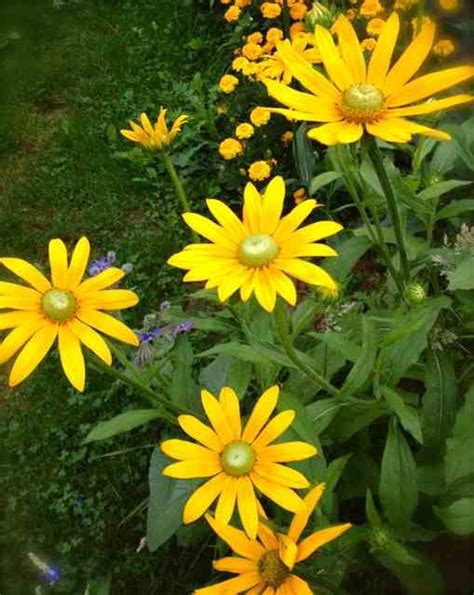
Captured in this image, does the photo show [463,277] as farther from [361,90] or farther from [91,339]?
[91,339]

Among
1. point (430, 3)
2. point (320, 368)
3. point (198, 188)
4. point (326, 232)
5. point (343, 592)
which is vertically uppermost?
point (430, 3)

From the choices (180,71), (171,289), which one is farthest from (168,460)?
(180,71)

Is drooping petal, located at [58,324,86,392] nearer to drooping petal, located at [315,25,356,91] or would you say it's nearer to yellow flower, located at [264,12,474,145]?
yellow flower, located at [264,12,474,145]

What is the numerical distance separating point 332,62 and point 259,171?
140cm

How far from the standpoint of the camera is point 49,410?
256 centimetres

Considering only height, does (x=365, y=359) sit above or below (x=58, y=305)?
above

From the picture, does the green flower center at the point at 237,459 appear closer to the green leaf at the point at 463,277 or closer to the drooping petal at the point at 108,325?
the drooping petal at the point at 108,325

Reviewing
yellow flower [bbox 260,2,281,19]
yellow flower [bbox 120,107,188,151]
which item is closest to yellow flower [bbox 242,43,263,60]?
yellow flower [bbox 260,2,281,19]

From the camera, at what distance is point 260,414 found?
51.4 inches

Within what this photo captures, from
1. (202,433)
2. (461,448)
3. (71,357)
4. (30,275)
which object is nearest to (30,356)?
(71,357)

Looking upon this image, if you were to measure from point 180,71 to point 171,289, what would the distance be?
1232 millimetres

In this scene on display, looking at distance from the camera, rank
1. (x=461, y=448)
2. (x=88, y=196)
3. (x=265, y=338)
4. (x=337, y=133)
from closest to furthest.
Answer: (x=337, y=133) < (x=461, y=448) < (x=265, y=338) < (x=88, y=196)

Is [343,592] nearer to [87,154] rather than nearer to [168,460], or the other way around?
[168,460]

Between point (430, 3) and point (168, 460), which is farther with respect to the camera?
point (430, 3)
